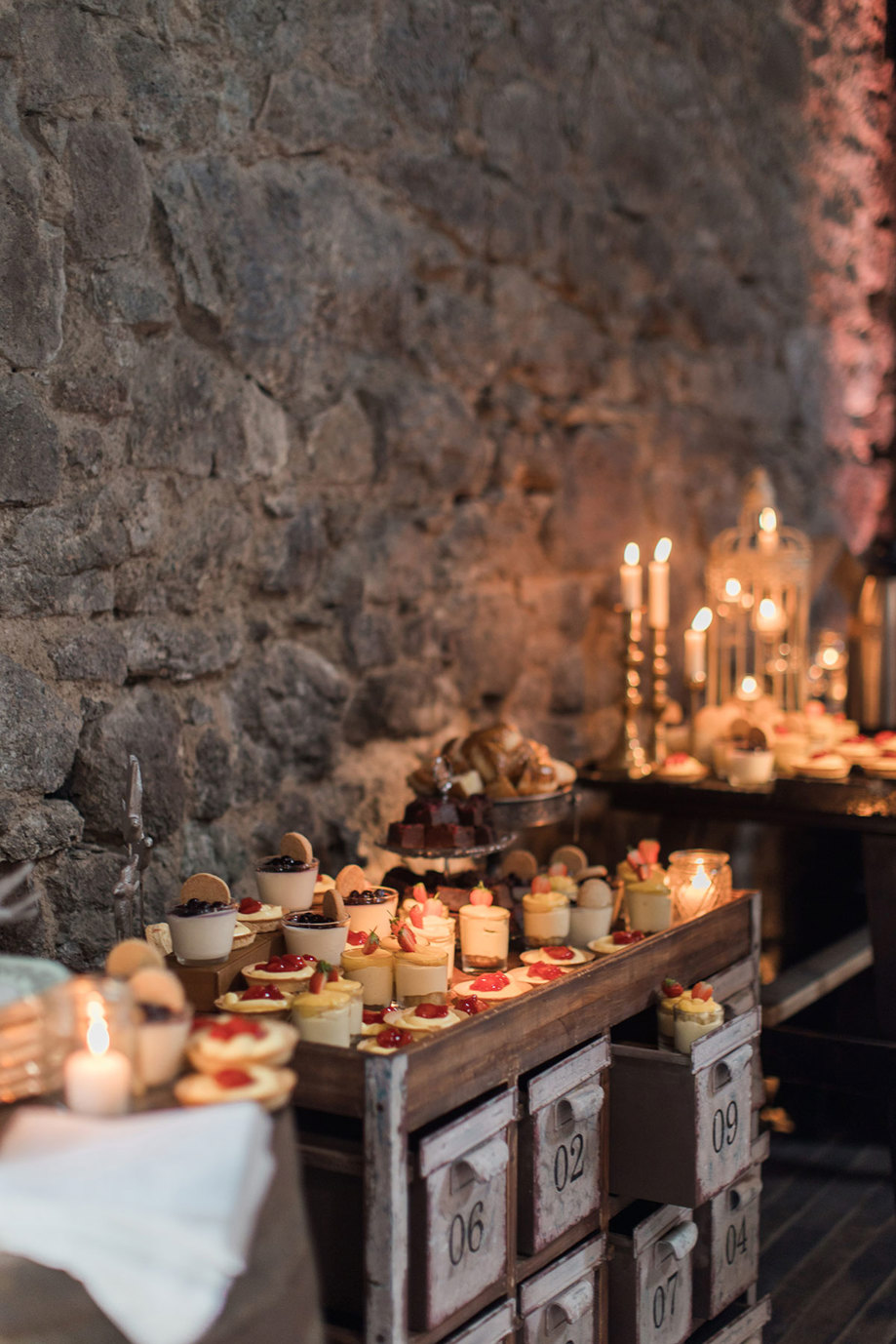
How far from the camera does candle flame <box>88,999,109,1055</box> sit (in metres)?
1.38

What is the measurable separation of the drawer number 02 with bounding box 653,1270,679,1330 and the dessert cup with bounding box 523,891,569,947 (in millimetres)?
578

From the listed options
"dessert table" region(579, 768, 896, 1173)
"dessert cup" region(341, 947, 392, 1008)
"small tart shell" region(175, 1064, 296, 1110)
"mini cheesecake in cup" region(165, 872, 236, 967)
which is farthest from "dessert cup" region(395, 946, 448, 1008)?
"dessert table" region(579, 768, 896, 1173)

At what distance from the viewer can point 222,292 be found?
8.09ft

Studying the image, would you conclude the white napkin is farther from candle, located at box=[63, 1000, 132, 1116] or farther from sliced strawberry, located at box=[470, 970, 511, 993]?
sliced strawberry, located at box=[470, 970, 511, 993]

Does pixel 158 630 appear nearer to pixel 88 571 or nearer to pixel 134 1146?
pixel 88 571

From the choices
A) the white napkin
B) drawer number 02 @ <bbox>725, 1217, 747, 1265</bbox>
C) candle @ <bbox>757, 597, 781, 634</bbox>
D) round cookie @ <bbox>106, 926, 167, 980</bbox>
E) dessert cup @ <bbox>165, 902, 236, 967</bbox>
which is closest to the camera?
the white napkin

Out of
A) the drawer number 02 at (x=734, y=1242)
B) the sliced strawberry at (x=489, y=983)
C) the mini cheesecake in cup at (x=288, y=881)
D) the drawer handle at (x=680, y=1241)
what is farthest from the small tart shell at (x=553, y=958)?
the drawer number 02 at (x=734, y=1242)

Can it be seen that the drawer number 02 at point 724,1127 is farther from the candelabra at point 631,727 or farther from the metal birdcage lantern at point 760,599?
the metal birdcage lantern at point 760,599

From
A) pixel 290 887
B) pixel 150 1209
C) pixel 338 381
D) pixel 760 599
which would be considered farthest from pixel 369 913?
pixel 760 599

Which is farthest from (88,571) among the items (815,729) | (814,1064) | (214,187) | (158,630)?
(815,729)

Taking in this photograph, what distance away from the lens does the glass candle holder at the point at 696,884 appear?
242cm

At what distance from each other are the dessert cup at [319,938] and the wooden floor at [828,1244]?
1.27 metres

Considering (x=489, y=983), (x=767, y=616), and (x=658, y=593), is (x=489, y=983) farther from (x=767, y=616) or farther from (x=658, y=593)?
(x=767, y=616)

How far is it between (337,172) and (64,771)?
138 centimetres
